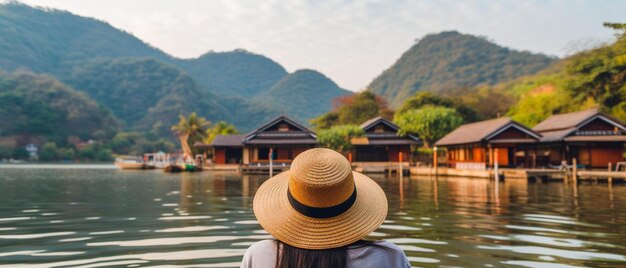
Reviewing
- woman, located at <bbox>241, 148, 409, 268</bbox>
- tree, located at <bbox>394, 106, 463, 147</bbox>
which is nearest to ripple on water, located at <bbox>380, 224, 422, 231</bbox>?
woman, located at <bbox>241, 148, 409, 268</bbox>

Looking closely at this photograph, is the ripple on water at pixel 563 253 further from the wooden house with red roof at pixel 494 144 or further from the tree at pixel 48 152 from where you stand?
the tree at pixel 48 152

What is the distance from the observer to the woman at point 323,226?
2074mm

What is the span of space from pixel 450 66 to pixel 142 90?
9092 cm

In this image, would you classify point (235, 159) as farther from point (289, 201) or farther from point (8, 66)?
point (8, 66)

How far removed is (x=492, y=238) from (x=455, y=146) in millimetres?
31128

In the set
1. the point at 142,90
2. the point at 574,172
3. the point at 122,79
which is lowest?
the point at 574,172

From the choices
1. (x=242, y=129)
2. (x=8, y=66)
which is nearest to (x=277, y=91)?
(x=242, y=129)

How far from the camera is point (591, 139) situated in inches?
1163

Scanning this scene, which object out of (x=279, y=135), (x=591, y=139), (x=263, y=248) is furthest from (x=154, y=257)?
(x=279, y=135)

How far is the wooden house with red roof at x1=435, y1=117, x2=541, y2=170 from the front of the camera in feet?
102

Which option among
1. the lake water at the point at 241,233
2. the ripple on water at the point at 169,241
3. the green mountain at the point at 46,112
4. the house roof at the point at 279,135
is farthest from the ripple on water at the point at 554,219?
the green mountain at the point at 46,112

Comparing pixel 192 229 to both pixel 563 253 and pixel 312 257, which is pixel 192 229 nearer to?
pixel 563 253

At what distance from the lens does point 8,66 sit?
453 feet

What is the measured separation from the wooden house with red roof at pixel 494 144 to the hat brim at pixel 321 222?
29901mm
